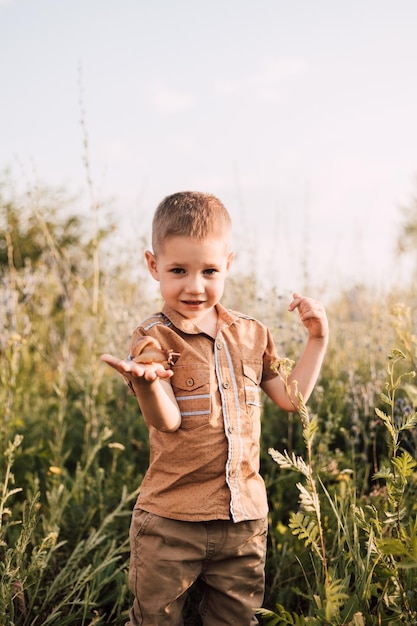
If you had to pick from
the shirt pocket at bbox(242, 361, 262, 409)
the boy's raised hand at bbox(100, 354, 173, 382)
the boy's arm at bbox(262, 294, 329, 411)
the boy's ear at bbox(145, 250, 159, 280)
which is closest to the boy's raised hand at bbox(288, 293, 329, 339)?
the boy's arm at bbox(262, 294, 329, 411)

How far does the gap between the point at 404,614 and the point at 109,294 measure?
432 centimetres

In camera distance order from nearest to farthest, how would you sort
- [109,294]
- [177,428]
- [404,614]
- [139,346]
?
[404,614], [139,346], [177,428], [109,294]

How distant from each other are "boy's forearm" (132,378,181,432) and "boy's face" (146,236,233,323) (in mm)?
276

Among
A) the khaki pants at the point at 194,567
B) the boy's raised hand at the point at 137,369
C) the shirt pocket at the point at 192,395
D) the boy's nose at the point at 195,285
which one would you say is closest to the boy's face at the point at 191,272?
the boy's nose at the point at 195,285

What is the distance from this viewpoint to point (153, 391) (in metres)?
1.87

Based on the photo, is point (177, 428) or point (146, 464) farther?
point (146, 464)

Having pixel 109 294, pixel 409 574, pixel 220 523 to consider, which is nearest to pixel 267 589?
pixel 220 523

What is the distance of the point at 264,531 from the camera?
2.24 meters

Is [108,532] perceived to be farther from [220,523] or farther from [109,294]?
[109,294]

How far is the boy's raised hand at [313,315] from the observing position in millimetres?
2203

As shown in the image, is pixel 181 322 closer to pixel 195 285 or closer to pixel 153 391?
pixel 195 285

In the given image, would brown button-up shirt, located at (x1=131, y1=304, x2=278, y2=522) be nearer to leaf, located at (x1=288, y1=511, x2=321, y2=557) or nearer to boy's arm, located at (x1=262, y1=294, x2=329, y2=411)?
boy's arm, located at (x1=262, y1=294, x2=329, y2=411)

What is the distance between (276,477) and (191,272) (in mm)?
1552

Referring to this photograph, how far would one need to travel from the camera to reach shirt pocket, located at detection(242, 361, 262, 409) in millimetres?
2195
